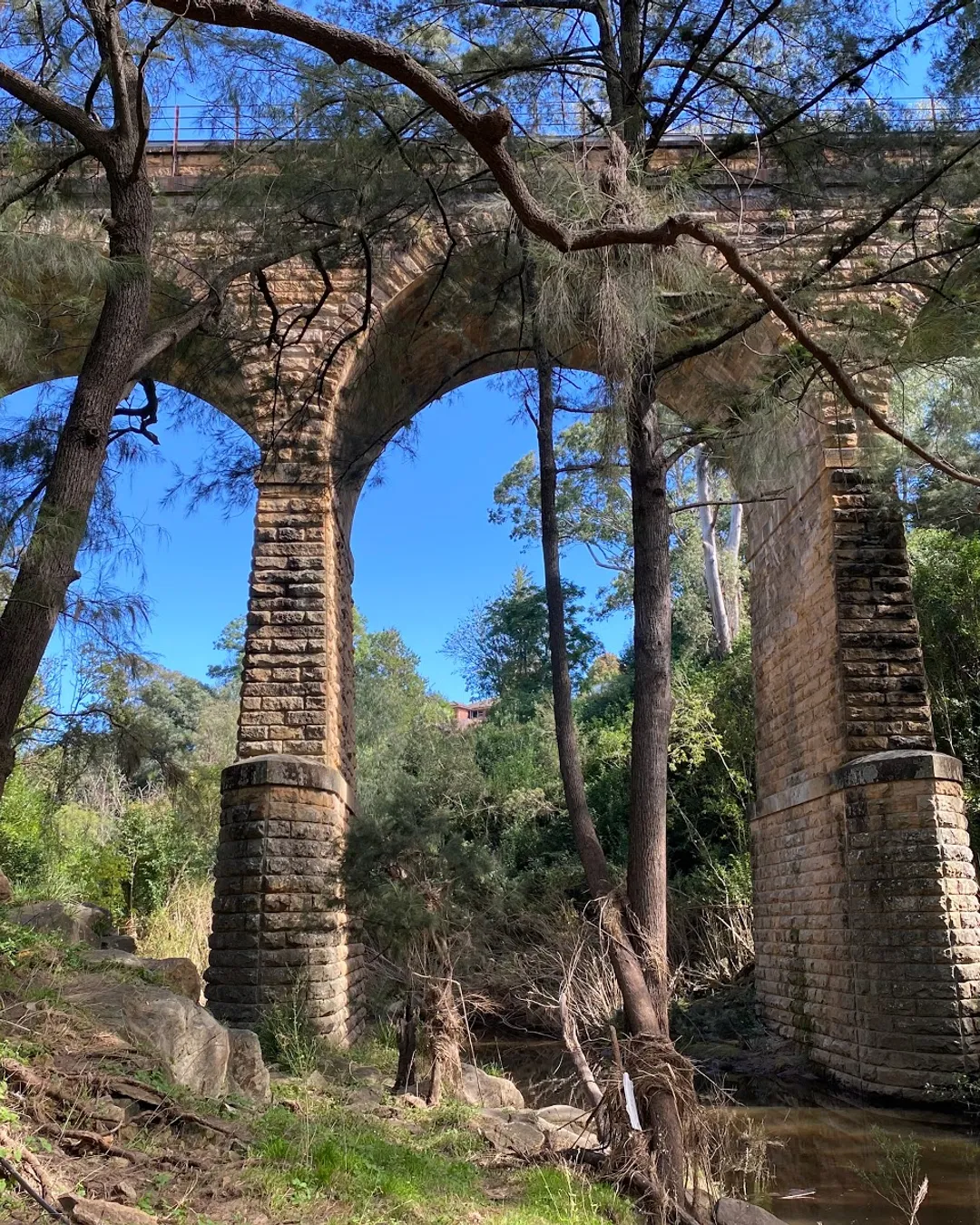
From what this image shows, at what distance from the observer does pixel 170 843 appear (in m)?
13.5

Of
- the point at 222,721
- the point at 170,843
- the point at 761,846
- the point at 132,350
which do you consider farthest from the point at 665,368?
the point at 222,721

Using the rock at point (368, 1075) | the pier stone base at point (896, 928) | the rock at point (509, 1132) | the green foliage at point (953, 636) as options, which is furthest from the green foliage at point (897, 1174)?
the green foliage at point (953, 636)

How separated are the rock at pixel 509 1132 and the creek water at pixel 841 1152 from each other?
0.32 meters

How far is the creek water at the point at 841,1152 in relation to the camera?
16.5 ft

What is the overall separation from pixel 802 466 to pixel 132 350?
5.70m

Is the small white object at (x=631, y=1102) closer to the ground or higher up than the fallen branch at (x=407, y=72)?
closer to the ground

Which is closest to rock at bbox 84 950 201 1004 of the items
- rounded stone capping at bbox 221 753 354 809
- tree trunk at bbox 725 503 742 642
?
rounded stone capping at bbox 221 753 354 809

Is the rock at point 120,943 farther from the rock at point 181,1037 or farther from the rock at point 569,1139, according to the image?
the rock at point 569,1139

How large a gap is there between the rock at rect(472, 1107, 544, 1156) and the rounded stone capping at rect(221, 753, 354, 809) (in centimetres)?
262

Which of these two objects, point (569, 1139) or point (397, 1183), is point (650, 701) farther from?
point (397, 1183)

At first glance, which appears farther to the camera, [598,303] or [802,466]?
[802,466]

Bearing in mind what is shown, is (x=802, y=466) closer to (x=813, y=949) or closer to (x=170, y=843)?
(x=813, y=949)

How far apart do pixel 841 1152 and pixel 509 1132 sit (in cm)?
227

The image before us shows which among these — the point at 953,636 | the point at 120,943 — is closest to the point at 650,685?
the point at 120,943
